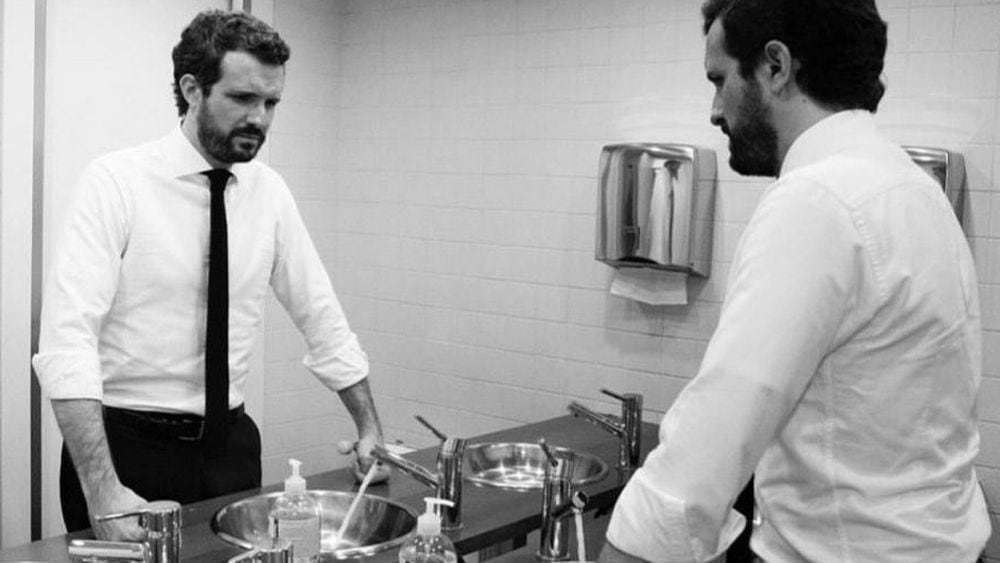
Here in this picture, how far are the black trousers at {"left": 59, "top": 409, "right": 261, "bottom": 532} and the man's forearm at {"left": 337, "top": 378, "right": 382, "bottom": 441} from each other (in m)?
0.40

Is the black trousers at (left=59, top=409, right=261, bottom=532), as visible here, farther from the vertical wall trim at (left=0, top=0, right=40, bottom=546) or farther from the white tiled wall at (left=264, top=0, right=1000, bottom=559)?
the white tiled wall at (left=264, top=0, right=1000, bottom=559)

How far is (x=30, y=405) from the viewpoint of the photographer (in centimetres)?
366

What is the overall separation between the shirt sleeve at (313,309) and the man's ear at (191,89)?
0.39m

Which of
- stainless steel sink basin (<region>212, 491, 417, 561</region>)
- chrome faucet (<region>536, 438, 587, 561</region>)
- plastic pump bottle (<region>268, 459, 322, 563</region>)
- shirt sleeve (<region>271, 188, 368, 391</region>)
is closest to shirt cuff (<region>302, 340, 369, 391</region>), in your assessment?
shirt sleeve (<region>271, 188, 368, 391</region>)

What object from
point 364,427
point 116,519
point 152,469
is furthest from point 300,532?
point 364,427

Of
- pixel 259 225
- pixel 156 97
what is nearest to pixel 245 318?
pixel 259 225

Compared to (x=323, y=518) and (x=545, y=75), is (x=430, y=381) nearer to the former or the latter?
(x=545, y=75)

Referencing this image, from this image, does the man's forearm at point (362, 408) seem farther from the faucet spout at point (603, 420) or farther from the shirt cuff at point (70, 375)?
the shirt cuff at point (70, 375)

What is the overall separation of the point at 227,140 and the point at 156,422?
2.49 feet

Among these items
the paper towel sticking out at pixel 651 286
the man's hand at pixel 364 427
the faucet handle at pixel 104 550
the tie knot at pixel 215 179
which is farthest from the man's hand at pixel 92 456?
the paper towel sticking out at pixel 651 286

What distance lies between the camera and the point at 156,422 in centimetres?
260

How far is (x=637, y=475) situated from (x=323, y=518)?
1.25m

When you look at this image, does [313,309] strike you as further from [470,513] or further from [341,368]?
[470,513]

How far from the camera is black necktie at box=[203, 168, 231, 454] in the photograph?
265cm
